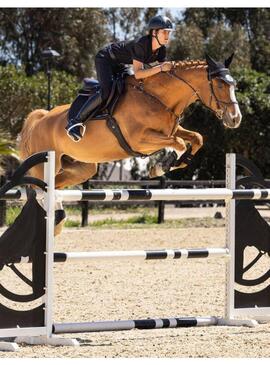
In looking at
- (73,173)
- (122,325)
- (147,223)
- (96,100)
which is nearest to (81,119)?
(96,100)

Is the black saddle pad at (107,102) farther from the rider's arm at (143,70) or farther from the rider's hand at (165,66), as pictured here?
the rider's hand at (165,66)

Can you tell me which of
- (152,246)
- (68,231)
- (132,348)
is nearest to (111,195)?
(132,348)

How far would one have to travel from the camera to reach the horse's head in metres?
6.86

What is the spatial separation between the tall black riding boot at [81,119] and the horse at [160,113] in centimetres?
14

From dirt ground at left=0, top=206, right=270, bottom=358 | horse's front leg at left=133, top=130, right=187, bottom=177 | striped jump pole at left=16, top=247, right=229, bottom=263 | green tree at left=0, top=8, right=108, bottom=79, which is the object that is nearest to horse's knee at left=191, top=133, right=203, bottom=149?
horse's front leg at left=133, top=130, right=187, bottom=177

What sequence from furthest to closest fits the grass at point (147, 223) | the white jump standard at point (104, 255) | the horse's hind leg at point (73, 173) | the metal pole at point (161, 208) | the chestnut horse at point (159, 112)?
the metal pole at point (161, 208), the grass at point (147, 223), the horse's hind leg at point (73, 173), the chestnut horse at point (159, 112), the white jump standard at point (104, 255)

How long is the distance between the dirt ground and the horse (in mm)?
1374

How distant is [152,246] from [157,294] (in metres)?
5.00

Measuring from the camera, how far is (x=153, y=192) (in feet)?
21.1

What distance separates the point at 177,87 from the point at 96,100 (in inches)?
30.1

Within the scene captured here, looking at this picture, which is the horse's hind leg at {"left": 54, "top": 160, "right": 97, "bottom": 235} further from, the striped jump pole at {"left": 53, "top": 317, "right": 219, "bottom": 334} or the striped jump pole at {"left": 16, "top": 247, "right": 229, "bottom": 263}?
the striped jump pole at {"left": 53, "top": 317, "right": 219, "bottom": 334}

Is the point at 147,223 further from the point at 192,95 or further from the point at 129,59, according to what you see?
the point at 192,95

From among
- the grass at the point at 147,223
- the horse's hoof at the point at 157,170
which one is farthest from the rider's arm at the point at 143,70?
the grass at the point at 147,223

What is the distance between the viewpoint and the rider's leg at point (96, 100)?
7.53m
